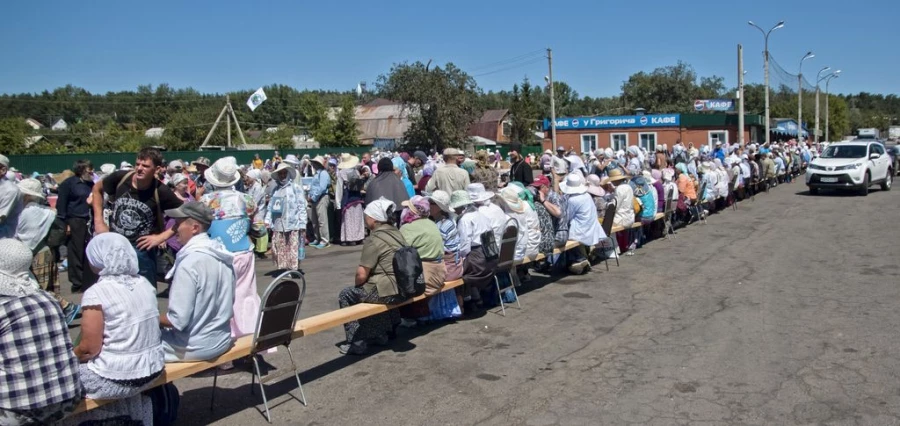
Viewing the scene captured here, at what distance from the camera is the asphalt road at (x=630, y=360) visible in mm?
5219

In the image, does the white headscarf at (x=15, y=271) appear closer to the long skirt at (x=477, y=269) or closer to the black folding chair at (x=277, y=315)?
the black folding chair at (x=277, y=315)

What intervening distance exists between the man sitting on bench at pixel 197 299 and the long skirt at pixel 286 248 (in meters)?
4.61

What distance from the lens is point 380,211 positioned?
264 inches

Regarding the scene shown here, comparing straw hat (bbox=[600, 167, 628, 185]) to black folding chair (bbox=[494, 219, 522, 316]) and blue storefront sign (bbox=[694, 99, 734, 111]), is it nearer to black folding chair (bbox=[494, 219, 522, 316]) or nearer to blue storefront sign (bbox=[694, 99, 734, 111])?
black folding chair (bbox=[494, 219, 522, 316])

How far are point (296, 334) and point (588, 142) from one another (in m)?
52.2

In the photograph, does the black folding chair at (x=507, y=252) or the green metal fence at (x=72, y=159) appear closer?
the black folding chair at (x=507, y=252)

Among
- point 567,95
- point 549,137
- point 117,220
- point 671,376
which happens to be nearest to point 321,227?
point 117,220

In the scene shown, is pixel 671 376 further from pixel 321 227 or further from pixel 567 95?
pixel 567 95

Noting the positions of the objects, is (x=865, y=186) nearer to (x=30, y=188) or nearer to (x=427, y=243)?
(x=427, y=243)

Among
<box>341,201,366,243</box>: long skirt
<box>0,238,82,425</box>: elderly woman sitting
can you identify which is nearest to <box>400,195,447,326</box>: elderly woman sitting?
<box>0,238,82,425</box>: elderly woman sitting

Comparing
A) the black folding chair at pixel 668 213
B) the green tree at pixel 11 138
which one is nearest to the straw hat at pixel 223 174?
the black folding chair at pixel 668 213

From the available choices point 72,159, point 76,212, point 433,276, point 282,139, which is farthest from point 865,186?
point 282,139

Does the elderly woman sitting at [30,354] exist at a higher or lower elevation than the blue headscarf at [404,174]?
lower

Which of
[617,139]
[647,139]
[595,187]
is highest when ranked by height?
[617,139]
